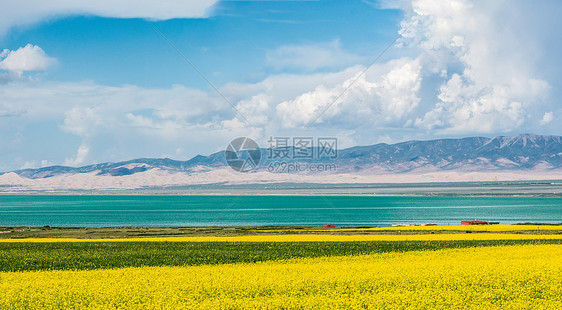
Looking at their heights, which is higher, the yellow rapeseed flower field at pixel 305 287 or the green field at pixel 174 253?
the yellow rapeseed flower field at pixel 305 287

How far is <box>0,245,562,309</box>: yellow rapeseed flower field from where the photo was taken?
23875mm

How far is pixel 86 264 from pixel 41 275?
7.51 meters

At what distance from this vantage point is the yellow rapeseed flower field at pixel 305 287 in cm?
2388

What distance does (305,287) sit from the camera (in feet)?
90.0

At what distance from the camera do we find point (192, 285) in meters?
28.0

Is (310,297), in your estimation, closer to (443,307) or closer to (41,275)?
(443,307)

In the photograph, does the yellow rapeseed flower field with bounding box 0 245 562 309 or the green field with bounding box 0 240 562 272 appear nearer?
the yellow rapeseed flower field with bounding box 0 245 562 309

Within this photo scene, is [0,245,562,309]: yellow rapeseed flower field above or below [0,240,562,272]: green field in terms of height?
above

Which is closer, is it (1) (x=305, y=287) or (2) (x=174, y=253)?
(1) (x=305, y=287)

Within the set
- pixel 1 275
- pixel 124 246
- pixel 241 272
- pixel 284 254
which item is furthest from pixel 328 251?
pixel 1 275

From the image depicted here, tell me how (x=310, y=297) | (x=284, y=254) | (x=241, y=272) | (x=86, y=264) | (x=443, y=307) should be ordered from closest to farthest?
(x=443, y=307)
(x=310, y=297)
(x=241, y=272)
(x=86, y=264)
(x=284, y=254)

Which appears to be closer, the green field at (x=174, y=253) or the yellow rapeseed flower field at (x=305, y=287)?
the yellow rapeseed flower field at (x=305, y=287)

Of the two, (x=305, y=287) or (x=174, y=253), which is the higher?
(x=305, y=287)

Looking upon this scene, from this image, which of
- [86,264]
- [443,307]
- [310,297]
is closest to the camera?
[443,307]
